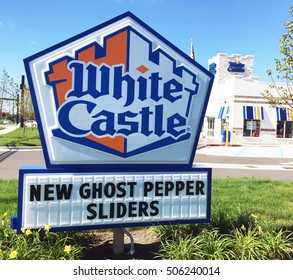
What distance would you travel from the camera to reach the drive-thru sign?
382 cm

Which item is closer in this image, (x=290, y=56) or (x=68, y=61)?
(x=68, y=61)

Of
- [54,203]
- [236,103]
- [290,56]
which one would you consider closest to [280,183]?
[290,56]

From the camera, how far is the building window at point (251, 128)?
28875 millimetres

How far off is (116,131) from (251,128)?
26829 millimetres

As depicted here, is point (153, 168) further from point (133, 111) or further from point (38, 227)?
point (38, 227)

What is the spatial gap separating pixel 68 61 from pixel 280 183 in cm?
842

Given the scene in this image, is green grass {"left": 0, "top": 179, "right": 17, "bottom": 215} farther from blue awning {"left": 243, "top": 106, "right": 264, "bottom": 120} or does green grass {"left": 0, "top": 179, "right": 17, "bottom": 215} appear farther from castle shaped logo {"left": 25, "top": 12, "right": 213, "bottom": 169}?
blue awning {"left": 243, "top": 106, "right": 264, "bottom": 120}

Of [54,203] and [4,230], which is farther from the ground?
[54,203]

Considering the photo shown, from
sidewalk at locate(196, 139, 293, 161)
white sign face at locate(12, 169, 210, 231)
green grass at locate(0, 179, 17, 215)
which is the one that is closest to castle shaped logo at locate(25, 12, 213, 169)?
white sign face at locate(12, 169, 210, 231)

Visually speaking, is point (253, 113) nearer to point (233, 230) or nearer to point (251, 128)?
point (251, 128)

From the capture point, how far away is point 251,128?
28859 mm
